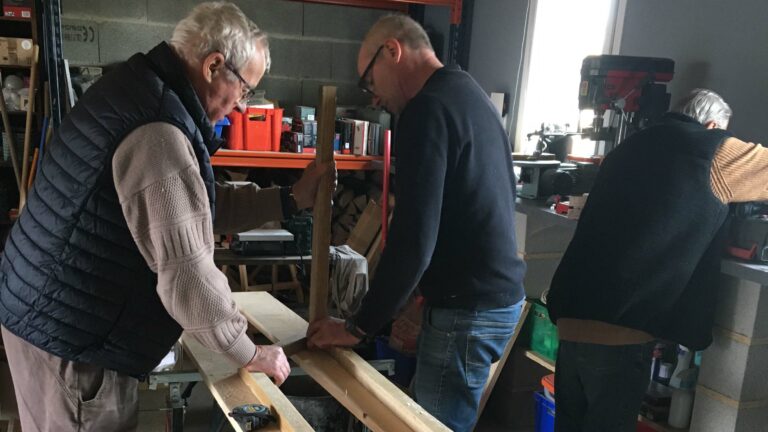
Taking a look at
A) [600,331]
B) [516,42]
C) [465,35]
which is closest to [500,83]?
[516,42]

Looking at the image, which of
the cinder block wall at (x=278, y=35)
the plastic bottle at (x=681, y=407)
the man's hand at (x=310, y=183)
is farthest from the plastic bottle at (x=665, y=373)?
the cinder block wall at (x=278, y=35)

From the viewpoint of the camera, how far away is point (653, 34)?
3.00 m

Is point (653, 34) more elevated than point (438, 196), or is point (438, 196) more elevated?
point (653, 34)

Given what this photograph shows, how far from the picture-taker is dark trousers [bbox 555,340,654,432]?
6.75ft

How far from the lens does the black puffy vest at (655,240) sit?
1869mm

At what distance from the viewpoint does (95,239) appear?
1.27 metres

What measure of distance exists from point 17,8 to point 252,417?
13.6 ft

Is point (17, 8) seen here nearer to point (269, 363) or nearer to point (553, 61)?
point (553, 61)

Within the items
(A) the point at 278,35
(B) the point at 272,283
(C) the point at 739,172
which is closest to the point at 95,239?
(C) the point at 739,172

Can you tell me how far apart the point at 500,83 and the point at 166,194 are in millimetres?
3477

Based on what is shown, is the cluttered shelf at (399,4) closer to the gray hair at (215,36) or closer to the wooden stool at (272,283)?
the wooden stool at (272,283)

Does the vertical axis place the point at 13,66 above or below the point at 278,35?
below

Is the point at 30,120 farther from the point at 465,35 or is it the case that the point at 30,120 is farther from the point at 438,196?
the point at 438,196

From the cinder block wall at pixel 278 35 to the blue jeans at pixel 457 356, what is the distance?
3903 mm
